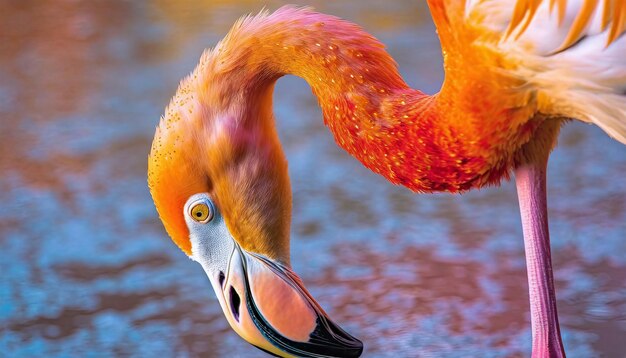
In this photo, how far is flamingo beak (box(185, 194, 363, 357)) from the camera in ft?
4.81

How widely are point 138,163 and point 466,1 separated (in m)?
2.28

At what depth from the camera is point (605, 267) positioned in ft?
8.91

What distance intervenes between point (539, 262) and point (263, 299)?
0.43 m

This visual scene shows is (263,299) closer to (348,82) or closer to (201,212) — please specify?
(201,212)

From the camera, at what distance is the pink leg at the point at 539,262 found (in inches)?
57.0

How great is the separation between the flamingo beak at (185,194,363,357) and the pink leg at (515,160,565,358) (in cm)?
33

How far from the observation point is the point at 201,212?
56.5 inches

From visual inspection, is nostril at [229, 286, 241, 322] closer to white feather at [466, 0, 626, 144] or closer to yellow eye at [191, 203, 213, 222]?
yellow eye at [191, 203, 213, 222]

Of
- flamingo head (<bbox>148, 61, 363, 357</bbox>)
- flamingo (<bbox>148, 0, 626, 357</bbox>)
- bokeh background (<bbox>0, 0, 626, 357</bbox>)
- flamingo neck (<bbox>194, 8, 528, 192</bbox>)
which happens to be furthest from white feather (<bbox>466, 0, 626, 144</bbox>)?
bokeh background (<bbox>0, 0, 626, 357</bbox>)

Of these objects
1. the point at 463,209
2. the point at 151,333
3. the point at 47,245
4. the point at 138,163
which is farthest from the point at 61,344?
the point at 463,209

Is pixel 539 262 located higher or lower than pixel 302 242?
lower

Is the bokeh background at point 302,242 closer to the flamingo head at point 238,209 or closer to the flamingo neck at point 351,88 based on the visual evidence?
the flamingo head at point 238,209

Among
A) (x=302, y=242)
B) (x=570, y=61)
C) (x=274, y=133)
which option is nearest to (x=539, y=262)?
(x=570, y=61)

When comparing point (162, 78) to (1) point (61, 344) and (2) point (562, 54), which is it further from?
(2) point (562, 54)
